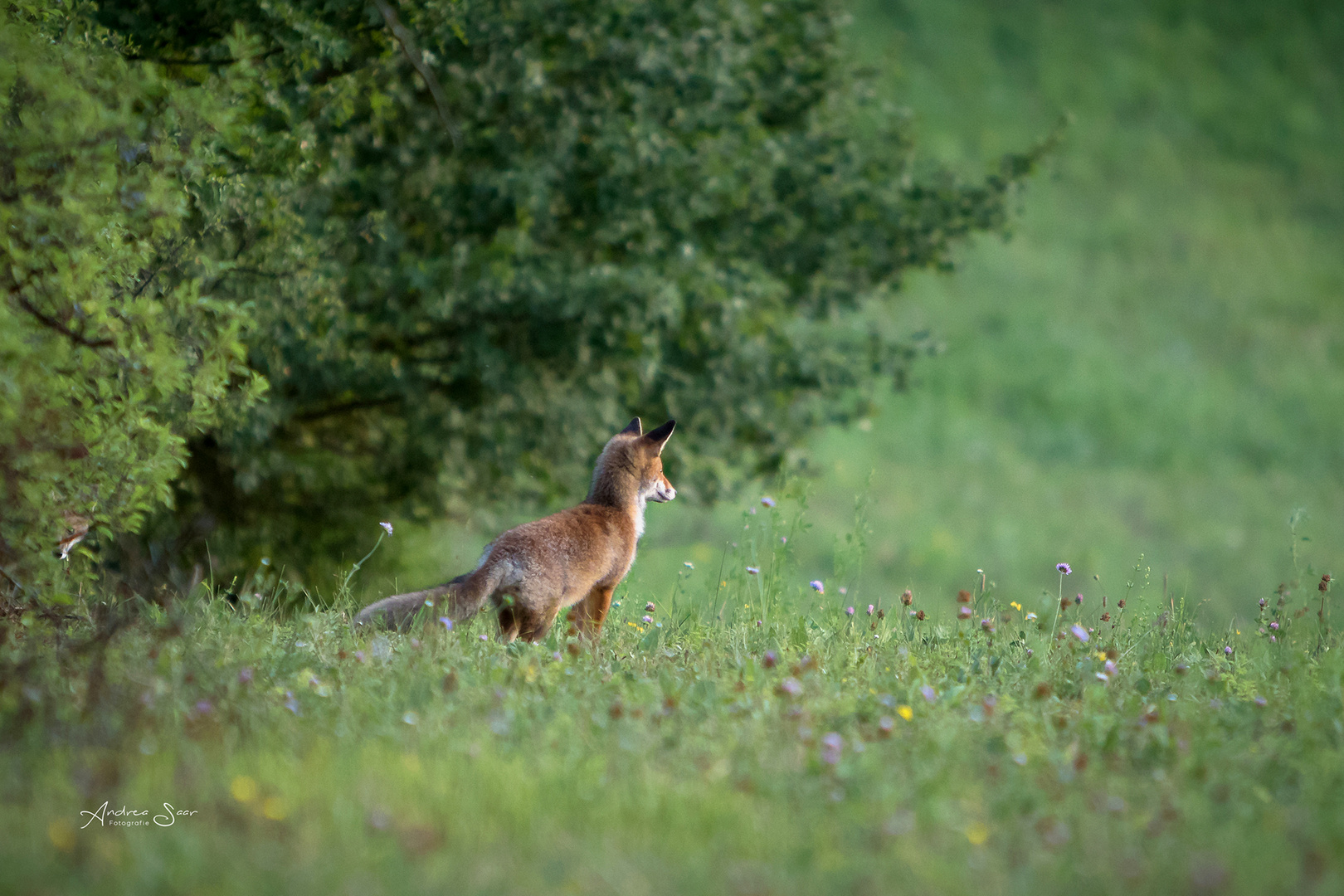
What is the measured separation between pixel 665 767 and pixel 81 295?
3560 millimetres

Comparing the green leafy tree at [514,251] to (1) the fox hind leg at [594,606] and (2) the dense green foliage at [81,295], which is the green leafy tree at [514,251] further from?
(1) the fox hind leg at [594,606]

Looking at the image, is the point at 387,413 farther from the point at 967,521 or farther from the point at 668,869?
the point at 967,521

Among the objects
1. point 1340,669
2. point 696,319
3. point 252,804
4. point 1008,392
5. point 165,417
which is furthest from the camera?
point 1008,392

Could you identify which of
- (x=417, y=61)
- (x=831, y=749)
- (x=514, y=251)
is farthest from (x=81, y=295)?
(x=514, y=251)

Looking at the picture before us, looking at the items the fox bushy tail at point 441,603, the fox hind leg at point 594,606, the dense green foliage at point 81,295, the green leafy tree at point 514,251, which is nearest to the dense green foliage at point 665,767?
the fox bushy tail at point 441,603

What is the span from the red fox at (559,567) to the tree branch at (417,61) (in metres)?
3.32

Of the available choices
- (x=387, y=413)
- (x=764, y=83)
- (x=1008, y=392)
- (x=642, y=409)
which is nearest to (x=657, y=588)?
(x=642, y=409)

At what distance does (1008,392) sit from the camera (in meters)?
29.3

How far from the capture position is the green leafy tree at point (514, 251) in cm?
844

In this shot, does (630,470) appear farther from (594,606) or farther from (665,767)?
(665,767)

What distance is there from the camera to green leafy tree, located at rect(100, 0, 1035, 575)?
27.7 ft

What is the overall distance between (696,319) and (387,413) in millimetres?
3055

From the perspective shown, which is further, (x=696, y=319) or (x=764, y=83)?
(x=764, y=83)

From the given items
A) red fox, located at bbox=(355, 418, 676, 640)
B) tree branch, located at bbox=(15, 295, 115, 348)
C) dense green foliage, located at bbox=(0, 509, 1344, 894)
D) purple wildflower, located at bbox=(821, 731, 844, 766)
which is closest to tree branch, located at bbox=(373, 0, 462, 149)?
red fox, located at bbox=(355, 418, 676, 640)
